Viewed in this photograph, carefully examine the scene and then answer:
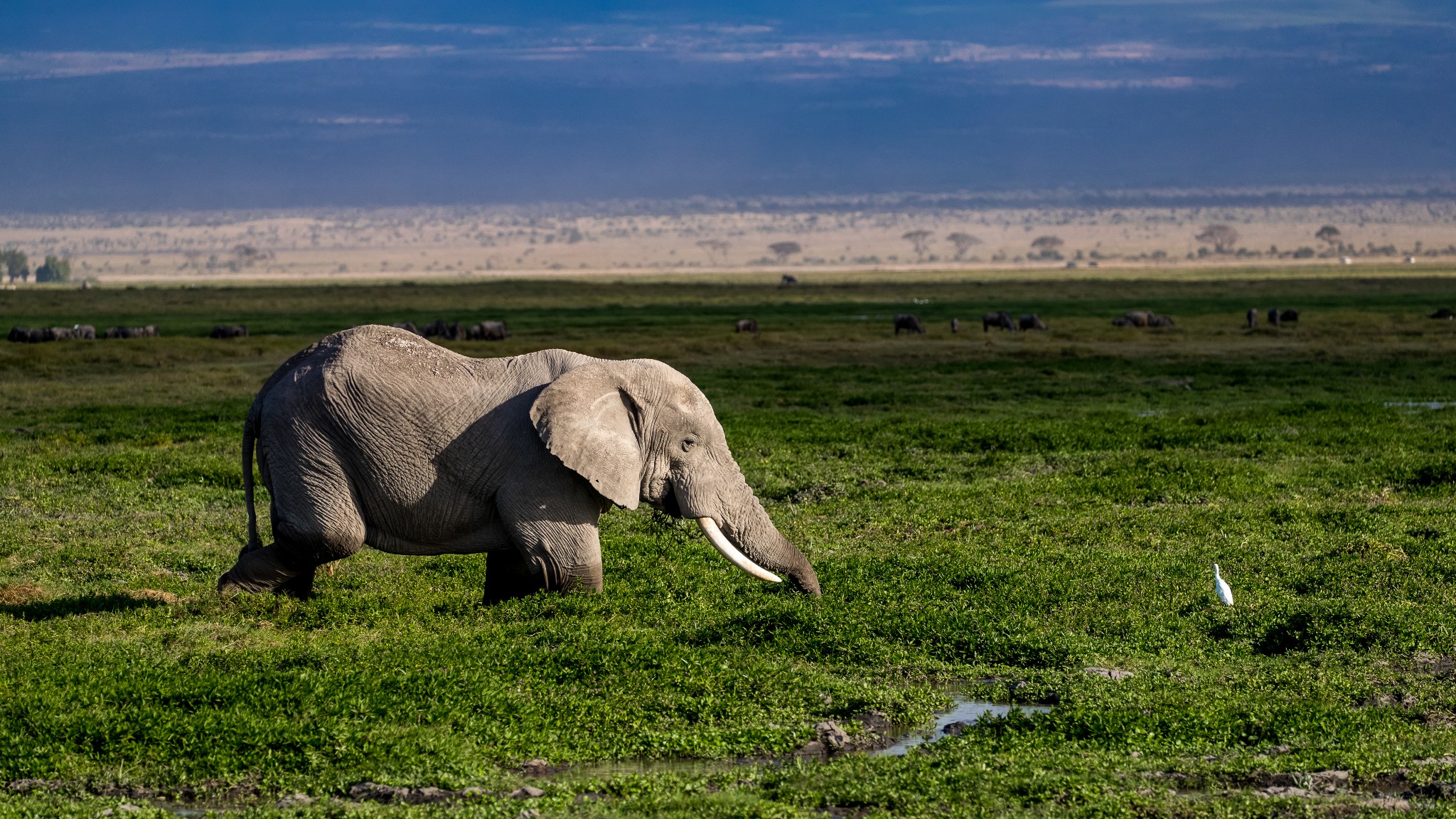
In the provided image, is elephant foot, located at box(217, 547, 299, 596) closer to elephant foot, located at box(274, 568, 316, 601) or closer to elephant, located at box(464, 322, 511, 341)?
elephant foot, located at box(274, 568, 316, 601)

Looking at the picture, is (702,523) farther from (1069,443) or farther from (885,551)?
(1069,443)

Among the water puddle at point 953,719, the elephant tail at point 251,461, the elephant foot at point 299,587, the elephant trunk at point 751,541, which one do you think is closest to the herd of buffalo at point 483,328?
the elephant tail at point 251,461

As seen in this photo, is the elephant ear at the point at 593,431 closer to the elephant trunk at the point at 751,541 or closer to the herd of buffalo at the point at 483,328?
the elephant trunk at the point at 751,541

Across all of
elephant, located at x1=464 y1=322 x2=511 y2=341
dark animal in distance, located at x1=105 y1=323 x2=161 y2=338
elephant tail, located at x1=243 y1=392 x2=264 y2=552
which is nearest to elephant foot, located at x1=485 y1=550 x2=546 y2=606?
elephant tail, located at x1=243 y1=392 x2=264 y2=552

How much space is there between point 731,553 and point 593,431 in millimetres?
1462

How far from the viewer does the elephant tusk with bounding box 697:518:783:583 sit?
11500 mm

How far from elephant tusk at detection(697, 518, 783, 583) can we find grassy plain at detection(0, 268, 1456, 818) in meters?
0.27

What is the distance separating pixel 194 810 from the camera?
301 inches

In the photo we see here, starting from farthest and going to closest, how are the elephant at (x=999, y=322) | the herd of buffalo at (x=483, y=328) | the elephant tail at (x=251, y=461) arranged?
the elephant at (x=999, y=322) → the herd of buffalo at (x=483, y=328) → the elephant tail at (x=251, y=461)

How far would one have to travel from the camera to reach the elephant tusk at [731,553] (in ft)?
37.7

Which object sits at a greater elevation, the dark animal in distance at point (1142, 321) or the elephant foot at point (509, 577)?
the elephant foot at point (509, 577)

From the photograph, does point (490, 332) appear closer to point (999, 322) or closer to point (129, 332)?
point (129, 332)

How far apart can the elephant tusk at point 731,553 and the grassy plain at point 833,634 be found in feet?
0.89

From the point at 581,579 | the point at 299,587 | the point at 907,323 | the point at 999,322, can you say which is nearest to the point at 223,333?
the point at 907,323
